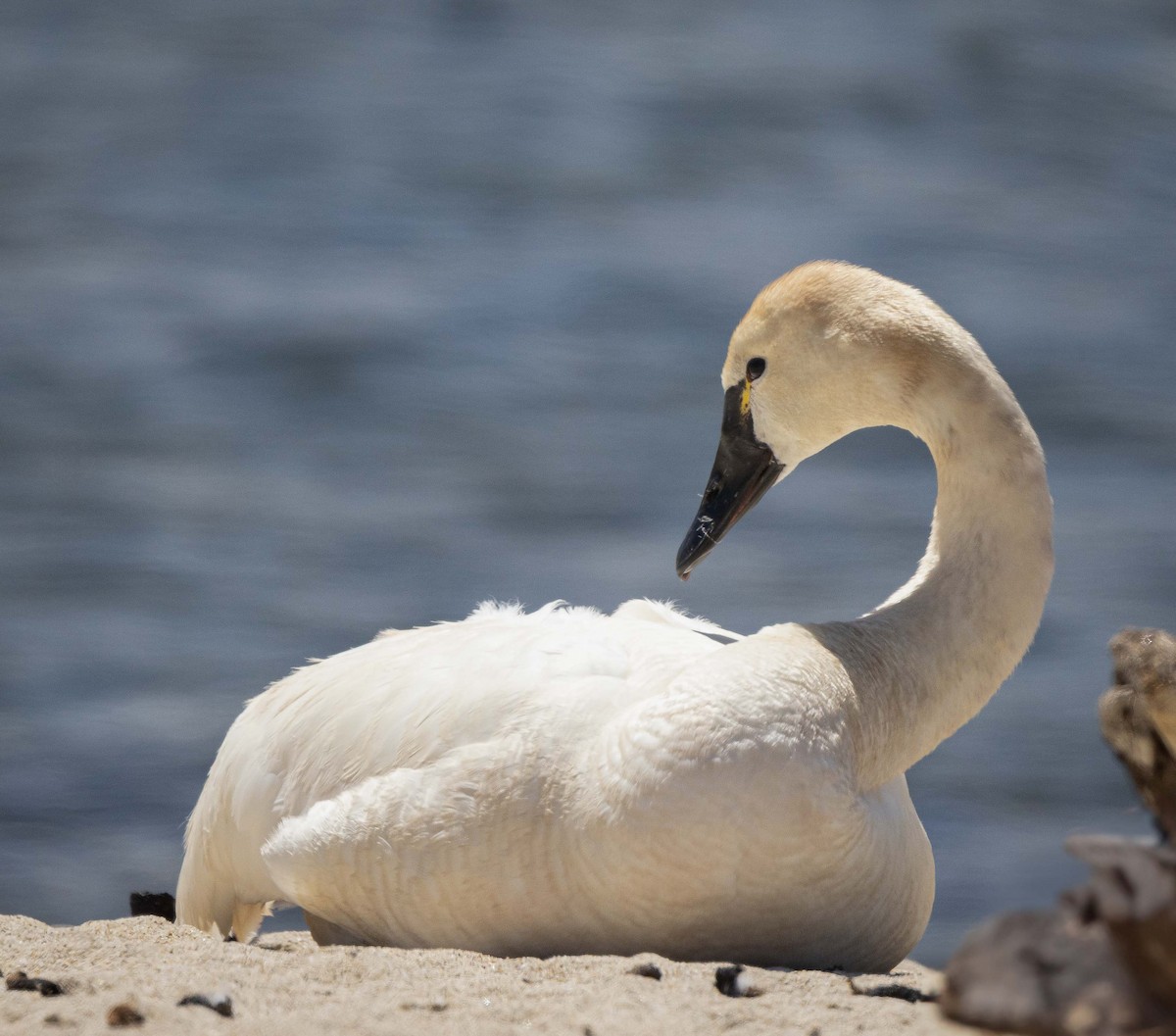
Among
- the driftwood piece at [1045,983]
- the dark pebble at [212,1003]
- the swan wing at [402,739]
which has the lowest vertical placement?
the driftwood piece at [1045,983]

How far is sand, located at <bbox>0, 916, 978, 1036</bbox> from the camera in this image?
12.1 ft

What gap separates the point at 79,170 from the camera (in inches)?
642

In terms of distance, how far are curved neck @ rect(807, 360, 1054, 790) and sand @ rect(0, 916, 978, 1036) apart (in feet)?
2.15

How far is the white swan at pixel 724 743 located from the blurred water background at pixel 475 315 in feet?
9.78

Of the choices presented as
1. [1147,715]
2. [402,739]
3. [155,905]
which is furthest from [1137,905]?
[155,905]

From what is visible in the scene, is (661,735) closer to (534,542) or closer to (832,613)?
(832,613)

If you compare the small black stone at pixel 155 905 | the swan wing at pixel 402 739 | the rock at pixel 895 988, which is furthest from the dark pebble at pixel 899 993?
the small black stone at pixel 155 905

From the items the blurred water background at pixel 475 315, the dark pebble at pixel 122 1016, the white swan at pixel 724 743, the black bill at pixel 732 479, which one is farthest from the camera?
the blurred water background at pixel 475 315

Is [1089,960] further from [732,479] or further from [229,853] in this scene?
[229,853]

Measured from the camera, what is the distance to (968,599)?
4.59 meters

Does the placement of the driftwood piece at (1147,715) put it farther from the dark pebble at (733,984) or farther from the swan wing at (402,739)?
the swan wing at (402,739)

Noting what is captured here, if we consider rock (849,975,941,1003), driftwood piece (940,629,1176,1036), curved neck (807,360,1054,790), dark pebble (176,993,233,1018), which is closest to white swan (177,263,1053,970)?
curved neck (807,360,1054,790)

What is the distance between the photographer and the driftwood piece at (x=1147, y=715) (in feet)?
10.7

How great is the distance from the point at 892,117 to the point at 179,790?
1096 centimetres
